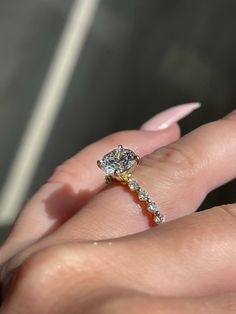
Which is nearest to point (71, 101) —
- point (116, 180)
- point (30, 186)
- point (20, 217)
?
point (30, 186)

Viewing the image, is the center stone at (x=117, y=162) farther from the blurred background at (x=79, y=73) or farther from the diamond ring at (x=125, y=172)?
the blurred background at (x=79, y=73)

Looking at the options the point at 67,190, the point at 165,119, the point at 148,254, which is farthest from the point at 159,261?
the point at 165,119

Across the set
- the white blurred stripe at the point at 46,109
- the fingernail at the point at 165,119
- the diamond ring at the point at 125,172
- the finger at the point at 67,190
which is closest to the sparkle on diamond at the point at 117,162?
the diamond ring at the point at 125,172

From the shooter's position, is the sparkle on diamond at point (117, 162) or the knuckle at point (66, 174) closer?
the sparkle on diamond at point (117, 162)

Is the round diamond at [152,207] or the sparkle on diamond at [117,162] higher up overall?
the sparkle on diamond at [117,162]

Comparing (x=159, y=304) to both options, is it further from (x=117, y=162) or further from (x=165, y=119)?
(x=165, y=119)
